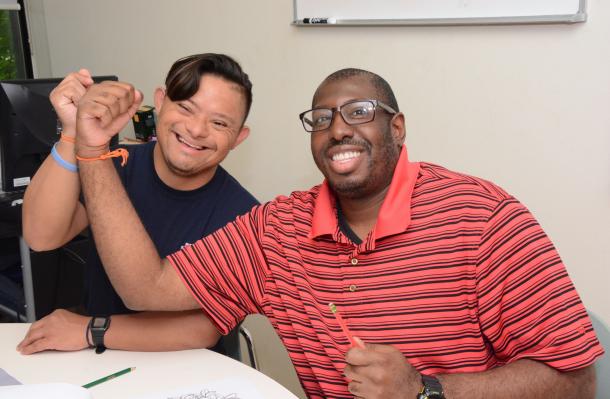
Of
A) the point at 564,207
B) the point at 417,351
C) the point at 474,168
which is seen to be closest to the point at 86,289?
the point at 417,351

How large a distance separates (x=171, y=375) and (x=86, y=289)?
729 mm

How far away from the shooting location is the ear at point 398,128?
142 centimetres

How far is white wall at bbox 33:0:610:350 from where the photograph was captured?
172 centimetres

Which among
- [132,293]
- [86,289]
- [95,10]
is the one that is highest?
[95,10]

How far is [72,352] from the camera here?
53.9 inches

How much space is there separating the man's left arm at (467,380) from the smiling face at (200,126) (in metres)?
0.76

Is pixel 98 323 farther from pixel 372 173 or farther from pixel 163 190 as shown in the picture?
pixel 372 173

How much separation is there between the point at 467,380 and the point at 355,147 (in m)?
0.53

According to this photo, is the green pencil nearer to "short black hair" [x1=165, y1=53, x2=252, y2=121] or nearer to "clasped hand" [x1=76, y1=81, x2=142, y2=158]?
"clasped hand" [x1=76, y1=81, x2=142, y2=158]

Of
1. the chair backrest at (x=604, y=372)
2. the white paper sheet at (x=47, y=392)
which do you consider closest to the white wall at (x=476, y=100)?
the chair backrest at (x=604, y=372)

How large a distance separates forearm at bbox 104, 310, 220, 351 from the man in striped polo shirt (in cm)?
4

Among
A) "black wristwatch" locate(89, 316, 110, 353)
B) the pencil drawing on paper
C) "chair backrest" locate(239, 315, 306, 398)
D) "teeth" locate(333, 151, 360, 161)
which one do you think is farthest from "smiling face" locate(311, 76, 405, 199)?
"chair backrest" locate(239, 315, 306, 398)

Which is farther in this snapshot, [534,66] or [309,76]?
[309,76]

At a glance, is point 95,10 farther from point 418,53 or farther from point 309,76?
point 418,53
